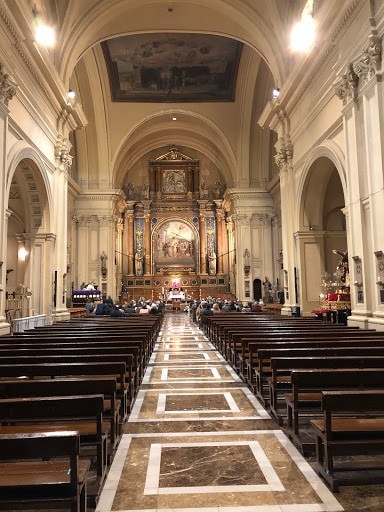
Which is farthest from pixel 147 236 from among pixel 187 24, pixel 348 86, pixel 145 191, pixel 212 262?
pixel 348 86

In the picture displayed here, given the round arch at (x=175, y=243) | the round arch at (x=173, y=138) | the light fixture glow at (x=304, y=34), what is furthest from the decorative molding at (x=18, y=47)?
the round arch at (x=175, y=243)

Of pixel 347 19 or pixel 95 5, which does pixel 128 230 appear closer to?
pixel 95 5

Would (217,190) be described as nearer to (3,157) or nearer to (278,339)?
(3,157)

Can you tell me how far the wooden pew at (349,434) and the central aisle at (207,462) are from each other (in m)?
0.15

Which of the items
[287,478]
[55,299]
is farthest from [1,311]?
[287,478]

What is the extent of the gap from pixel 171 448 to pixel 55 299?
33.5 feet

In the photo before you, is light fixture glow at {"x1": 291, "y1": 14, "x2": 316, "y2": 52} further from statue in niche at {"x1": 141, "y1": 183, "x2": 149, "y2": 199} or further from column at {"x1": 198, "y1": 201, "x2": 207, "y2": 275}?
statue in niche at {"x1": 141, "y1": 183, "x2": 149, "y2": 199}

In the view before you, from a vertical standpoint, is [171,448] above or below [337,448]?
below

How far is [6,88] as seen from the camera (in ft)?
29.8

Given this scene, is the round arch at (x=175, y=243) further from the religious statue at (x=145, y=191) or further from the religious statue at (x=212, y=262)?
the religious statue at (x=145, y=191)

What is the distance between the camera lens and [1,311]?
9.09 meters

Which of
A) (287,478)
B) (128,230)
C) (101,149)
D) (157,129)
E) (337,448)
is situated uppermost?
(157,129)

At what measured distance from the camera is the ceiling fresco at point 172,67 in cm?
1977

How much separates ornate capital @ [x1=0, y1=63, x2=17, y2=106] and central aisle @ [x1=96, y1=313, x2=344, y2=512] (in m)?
7.17
